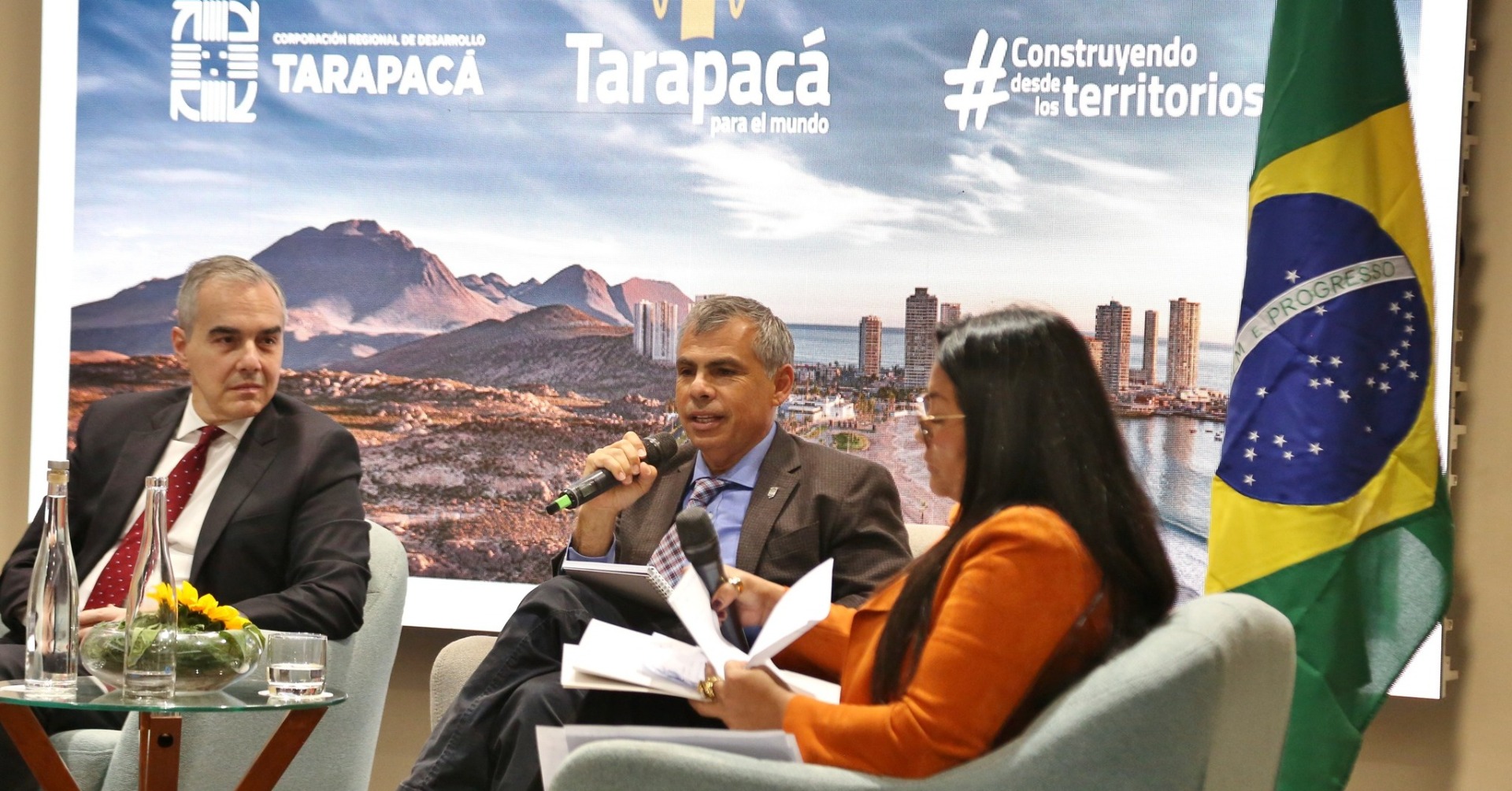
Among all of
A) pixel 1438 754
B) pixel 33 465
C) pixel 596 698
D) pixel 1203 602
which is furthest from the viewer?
pixel 33 465

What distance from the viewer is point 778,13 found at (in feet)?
13.1

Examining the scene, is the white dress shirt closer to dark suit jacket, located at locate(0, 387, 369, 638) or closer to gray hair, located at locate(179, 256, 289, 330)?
dark suit jacket, located at locate(0, 387, 369, 638)

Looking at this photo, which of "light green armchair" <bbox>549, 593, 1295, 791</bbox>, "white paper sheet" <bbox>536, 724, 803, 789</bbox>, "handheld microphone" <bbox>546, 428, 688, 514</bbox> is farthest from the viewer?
"handheld microphone" <bbox>546, 428, 688, 514</bbox>

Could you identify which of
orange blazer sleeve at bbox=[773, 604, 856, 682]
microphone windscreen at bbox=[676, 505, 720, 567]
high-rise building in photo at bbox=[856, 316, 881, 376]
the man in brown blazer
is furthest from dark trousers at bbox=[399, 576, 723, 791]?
high-rise building in photo at bbox=[856, 316, 881, 376]

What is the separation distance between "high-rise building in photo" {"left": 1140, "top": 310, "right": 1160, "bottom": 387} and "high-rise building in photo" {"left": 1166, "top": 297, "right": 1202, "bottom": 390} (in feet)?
0.11

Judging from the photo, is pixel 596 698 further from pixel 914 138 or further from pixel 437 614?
pixel 914 138

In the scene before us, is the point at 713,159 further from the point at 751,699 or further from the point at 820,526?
the point at 751,699

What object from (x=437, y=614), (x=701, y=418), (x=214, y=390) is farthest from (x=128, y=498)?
(x=701, y=418)

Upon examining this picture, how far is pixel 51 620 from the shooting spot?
244cm

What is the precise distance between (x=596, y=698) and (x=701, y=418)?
3.07ft

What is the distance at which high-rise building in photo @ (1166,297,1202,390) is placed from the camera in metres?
3.80

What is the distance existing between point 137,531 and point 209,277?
0.64 metres

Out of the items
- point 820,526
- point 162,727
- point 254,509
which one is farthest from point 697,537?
point 254,509

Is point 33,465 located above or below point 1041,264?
below
